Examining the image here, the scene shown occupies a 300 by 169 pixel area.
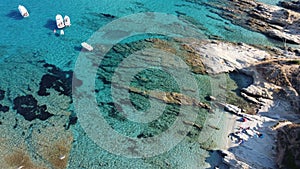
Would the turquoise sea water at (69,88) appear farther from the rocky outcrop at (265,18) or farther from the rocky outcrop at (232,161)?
the rocky outcrop at (265,18)

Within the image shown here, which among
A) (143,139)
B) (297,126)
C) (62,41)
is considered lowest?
(143,139)

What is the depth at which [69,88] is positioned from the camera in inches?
1428

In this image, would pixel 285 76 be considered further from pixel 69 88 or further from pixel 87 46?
pixel 69 88

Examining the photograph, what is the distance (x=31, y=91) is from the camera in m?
35.1

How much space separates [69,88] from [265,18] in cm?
4136

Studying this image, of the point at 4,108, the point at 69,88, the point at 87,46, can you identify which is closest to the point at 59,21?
the point at 87,46

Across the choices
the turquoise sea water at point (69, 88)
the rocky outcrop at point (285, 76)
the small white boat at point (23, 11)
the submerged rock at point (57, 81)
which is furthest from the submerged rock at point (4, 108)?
the rocky outcrop at point (285, 76)

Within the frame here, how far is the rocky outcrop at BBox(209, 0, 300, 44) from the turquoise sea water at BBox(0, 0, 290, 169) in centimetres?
242

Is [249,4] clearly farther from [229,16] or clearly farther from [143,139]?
[143,139]

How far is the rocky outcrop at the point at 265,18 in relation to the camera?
51675mm

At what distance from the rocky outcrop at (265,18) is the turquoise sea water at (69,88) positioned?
2.42 m

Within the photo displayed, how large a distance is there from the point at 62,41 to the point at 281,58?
115ft

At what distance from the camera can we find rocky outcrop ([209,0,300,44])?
51675mm

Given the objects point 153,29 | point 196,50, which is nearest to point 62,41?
point 153,29
